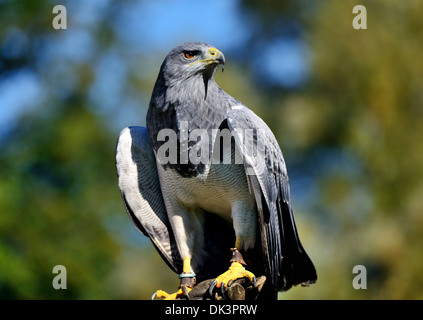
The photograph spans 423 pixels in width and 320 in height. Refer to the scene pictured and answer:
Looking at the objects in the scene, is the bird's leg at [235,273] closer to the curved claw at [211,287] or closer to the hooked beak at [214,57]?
the curved claw at [211,287]

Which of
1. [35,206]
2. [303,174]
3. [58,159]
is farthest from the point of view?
[303,174]

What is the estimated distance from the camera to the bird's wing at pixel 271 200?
4.65 meters

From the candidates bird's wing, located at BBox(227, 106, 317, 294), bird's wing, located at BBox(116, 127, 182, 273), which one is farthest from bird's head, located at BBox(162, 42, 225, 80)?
bird's wing, located at BBox(116, 127, 182, 273)

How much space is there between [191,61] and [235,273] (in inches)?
66.7

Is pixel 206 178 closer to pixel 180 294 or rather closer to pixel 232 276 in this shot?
pixel 232 276

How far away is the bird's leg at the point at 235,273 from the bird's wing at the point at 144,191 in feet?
1.94

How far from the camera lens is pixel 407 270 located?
1300 cm

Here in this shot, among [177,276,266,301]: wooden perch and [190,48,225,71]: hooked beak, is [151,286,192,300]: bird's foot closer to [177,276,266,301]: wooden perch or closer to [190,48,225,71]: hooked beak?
[177,276,266,301]: wooden perch

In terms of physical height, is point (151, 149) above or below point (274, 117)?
above

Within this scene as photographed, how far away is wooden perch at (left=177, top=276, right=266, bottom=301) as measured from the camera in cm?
450

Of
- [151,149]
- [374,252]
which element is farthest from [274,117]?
[151,149]

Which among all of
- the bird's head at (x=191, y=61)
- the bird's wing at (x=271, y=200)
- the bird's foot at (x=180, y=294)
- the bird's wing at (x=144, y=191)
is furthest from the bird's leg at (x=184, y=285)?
the bird's head at (x=191, y=61)

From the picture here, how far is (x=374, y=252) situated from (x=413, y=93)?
4352 millimetres
